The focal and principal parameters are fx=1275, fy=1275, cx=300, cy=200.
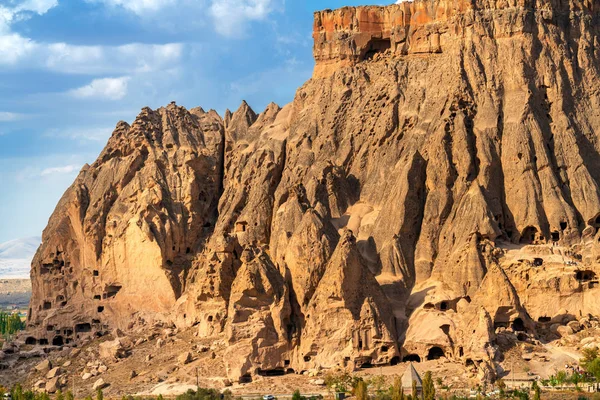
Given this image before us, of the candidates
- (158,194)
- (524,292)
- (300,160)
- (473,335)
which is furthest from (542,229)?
(158,194)

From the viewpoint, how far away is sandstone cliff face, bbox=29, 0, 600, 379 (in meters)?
67.6

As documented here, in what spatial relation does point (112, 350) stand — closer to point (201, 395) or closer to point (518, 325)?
point (201, 395)

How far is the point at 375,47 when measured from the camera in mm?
86250

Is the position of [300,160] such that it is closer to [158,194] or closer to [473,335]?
[158,194]

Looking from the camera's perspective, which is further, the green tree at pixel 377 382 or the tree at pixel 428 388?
the green tree at pixel 377 382

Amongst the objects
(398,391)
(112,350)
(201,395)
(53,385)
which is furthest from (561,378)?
(53,385)

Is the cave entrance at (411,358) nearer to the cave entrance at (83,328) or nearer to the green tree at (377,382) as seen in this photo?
the green tree at (377,382)

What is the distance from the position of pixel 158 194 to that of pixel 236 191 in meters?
5.18

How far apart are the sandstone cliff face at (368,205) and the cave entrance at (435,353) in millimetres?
132

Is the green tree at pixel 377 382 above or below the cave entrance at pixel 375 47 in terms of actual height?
below

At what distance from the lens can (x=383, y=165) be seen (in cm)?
7825

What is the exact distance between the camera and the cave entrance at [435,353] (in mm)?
66812

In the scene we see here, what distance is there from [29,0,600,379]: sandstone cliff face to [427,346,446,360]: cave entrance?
0.13m

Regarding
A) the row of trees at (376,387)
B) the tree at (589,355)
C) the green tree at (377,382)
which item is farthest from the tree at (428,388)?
the tree at (589,355)
